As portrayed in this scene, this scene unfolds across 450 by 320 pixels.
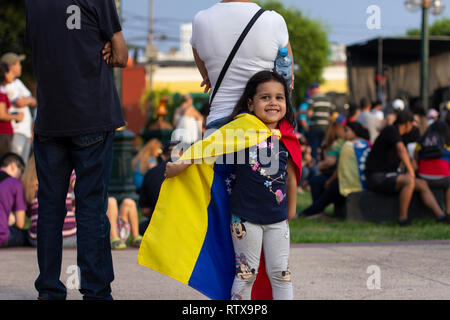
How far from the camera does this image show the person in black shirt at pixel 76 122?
3885 millimetres

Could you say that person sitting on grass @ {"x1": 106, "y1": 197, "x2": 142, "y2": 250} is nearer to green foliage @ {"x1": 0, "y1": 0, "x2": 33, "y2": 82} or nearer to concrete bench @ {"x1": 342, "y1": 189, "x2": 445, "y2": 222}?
concrete bench @ {"x1": 342, "y1": 189, "x2": 445, "y2": 222}

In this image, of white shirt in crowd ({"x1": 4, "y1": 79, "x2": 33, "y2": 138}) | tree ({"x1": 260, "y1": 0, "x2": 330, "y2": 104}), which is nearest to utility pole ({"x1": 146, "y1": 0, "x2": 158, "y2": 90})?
tree ({"x1": 260, "y1": 0, "x2": 330, "y2": 104})

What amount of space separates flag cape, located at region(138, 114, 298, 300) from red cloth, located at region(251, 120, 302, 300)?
163mm

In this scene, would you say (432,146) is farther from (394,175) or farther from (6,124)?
(6,124)

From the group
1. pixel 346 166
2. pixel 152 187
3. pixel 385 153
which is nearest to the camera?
pixel 152 187

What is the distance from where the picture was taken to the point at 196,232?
3871 millimetres

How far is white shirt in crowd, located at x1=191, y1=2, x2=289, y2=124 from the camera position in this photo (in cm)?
378

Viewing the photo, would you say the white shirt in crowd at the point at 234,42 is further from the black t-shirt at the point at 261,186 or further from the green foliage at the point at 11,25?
the green foliage at the point at 11,25

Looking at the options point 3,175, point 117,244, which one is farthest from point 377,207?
point 3,175

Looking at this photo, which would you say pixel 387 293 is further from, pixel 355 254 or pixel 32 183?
pixel 32 183

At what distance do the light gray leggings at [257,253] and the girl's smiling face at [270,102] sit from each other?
560 mm

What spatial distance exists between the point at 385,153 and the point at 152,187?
388 cm
